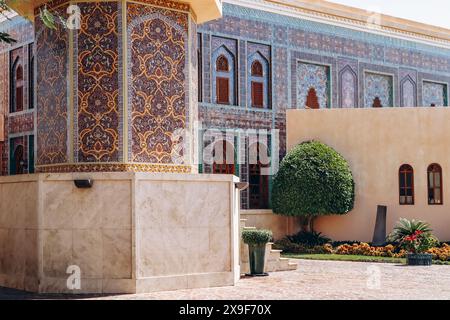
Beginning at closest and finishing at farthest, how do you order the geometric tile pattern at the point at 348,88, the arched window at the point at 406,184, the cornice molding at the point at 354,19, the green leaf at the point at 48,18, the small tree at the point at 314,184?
the green leaf at the point at 48,18
the small tree at the point at 314,184
the arched window at the point at 406,184
the cornice molding at the point at 354,19
the geometric tile pattern at the point at 348,88

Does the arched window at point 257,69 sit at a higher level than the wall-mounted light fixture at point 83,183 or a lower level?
higher

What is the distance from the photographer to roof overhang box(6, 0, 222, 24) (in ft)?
44.2

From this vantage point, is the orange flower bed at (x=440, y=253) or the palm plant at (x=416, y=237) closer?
the palm plant at (x=416, y=237)

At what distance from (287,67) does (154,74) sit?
37.3 ft

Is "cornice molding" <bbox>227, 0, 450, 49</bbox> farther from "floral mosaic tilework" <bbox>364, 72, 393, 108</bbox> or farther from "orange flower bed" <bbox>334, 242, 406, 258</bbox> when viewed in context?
"orange flower bed" <bbox>334, 242, 406, 258</bbox>

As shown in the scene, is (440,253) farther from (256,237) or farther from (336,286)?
(336,286)

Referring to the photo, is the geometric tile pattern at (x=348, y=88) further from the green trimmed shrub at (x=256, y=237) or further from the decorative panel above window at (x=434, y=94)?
the green trimmed shrub at (x=256, y=237)

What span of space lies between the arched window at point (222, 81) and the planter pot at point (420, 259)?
798 cm

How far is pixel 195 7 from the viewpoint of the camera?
45.0 ft

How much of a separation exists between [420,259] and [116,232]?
312 inches

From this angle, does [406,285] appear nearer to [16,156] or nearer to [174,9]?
[174,9]

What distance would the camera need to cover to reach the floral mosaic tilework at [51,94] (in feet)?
42.3

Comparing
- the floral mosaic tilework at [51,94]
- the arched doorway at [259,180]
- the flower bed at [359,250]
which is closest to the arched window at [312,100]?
the arched doorway at [259,180]
